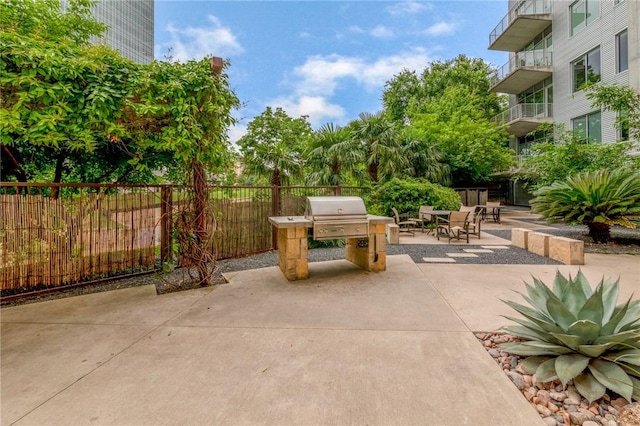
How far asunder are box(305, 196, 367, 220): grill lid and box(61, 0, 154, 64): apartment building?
520 inches

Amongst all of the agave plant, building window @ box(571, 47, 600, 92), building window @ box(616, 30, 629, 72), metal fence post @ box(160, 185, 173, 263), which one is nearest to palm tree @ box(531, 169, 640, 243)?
the agave plant

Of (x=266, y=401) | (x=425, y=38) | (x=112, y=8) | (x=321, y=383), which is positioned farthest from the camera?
(x=425, y=38)

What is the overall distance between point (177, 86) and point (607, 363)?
479 cm

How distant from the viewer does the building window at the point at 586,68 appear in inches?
530

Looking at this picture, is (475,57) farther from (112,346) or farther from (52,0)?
(112,346)

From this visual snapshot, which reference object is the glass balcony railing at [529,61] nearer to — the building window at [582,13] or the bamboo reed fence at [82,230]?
the building window at [582,13]

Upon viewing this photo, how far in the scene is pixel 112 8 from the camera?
13.5m

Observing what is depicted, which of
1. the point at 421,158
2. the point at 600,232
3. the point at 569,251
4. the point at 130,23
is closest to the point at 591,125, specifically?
the point at 421,158

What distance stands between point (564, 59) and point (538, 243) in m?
15.0

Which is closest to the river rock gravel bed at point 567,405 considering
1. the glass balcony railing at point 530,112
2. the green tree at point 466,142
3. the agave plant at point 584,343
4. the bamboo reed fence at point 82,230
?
the agave plant at point 584,343

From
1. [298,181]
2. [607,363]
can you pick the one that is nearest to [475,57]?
[298,181]

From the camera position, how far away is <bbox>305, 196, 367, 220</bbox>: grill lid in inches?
185

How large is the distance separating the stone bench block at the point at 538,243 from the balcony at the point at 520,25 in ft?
53.6

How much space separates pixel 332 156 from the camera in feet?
34.7
